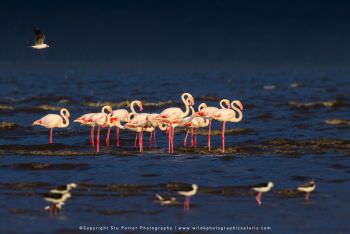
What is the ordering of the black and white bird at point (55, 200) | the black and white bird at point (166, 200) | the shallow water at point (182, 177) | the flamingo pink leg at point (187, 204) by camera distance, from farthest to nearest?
1. the black and white bird at point (166, 200)
2. the flamingo pink leg at point (187, 204)
3. the black and white bird at point (55, 200)
4. the shallow water at point (182, 177)

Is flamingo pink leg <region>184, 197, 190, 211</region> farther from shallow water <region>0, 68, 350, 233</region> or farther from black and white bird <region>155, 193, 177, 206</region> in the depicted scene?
black and white bird <region>155, 193, 177, 206</region>

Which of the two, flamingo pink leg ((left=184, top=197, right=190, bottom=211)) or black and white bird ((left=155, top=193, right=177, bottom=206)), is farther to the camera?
black and white bird ((left=155, top=193, right=177, bottom=206))

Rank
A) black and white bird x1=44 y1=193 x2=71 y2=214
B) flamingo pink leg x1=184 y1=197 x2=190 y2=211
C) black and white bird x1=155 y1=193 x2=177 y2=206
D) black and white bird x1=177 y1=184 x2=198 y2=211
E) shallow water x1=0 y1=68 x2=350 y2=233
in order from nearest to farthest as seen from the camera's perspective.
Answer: shallow water x1=0 y1=68 x2=350 y2=233, black and white bird x1=44 y1=193 x2=71 y2=214, black and white bird x1=177 y1=184 x2=198 y2=211, flamingo pink leg x1=184 y1=197 x2=190 y2=211, black and white bird x1=155 y1=193 x2=177 y2=206

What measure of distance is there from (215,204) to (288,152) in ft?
26.4

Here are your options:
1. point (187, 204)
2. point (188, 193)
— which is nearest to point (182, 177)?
point (187, 204)

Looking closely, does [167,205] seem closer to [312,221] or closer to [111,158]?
[312,221]

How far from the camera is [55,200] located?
617 inches

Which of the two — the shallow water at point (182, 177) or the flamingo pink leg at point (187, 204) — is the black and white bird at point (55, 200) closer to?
the shallow water at point (182, 177)

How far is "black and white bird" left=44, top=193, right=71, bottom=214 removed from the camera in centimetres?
1569

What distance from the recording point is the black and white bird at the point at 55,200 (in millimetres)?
15688

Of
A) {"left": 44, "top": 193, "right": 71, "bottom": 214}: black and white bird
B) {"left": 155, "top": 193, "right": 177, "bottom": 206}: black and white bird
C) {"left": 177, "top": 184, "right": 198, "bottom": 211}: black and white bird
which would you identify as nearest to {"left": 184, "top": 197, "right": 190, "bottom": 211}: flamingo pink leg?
{"left": 177, "top": 184, "right": 198, "bottom": 211}: black and white bird

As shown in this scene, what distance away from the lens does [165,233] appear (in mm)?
14469

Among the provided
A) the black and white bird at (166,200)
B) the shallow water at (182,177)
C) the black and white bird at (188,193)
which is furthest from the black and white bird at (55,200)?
the black and white bird at (188,193)

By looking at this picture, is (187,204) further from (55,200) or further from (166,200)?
(55,200)
